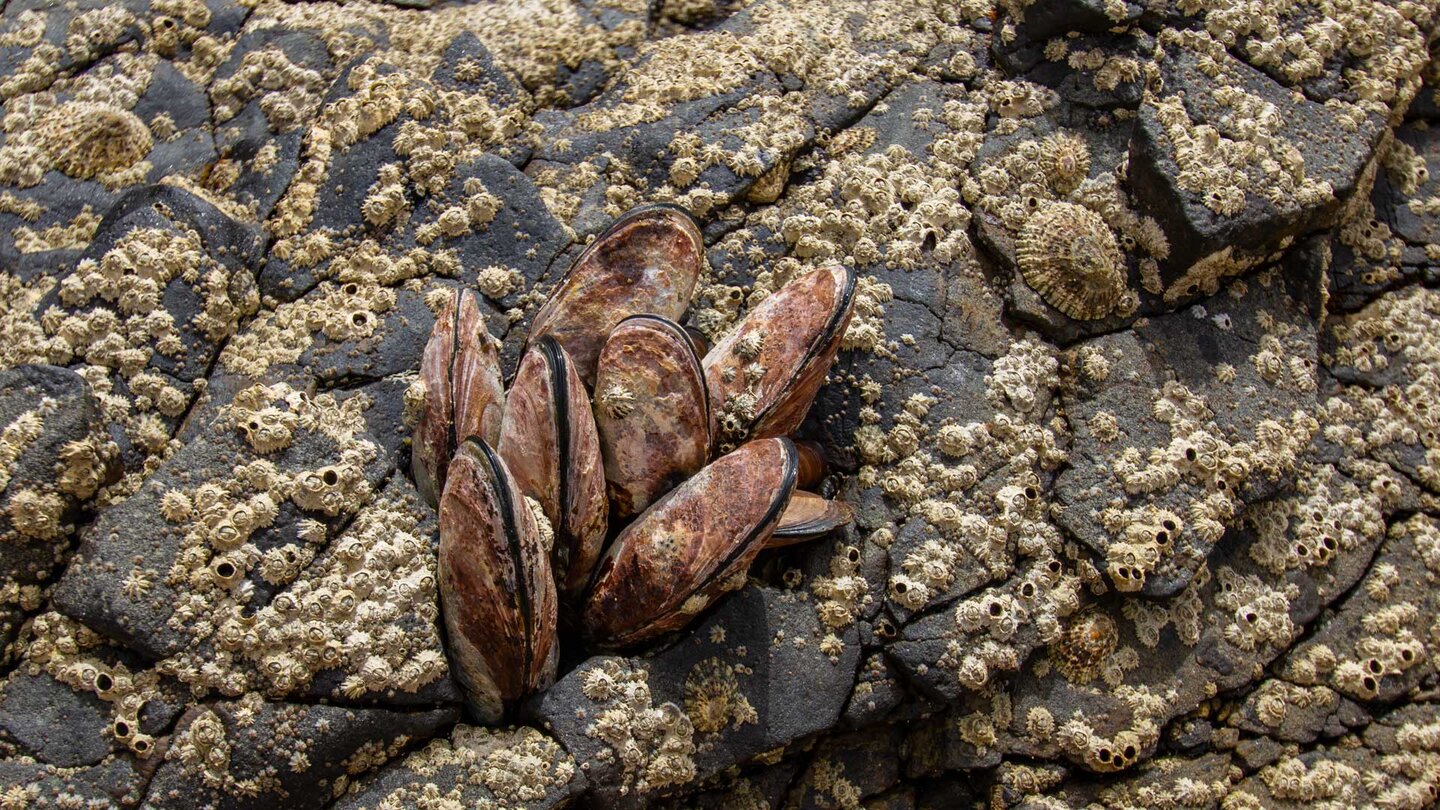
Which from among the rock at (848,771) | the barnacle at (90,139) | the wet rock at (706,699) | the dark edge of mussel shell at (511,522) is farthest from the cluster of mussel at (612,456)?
the barnacle at (90,139)

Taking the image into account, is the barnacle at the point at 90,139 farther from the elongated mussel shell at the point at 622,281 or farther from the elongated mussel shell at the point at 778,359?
the elongated mussel shell at the point at 778,359

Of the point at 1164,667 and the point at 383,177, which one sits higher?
the point at 383,177

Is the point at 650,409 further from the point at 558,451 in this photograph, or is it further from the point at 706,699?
the point at 706,699

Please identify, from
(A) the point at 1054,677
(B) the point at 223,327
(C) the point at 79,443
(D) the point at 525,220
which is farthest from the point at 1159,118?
(C) the point at 79,443

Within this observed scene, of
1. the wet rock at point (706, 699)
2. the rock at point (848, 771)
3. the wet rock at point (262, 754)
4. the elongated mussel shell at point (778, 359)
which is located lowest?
the rock at point (848, 771)

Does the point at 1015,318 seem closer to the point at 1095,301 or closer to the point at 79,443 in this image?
the point at 1095,301

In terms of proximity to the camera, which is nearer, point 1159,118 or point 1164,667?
point 1164,667

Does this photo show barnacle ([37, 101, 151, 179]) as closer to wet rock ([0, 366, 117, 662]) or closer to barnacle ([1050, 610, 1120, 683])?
wet rock ([0, 366, 117, 662])

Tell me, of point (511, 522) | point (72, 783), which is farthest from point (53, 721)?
point (511, 522)

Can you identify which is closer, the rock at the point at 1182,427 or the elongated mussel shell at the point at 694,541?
the elongated mussel shell at the point at 694,541
